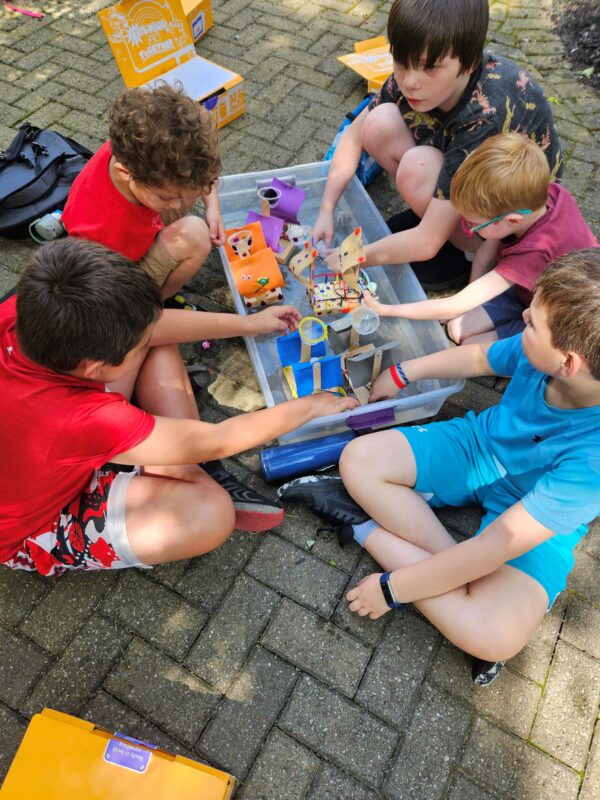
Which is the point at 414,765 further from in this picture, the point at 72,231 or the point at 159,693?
the point at 72,231

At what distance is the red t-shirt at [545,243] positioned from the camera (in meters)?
1.87

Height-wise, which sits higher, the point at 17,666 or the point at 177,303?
the point at 177,303

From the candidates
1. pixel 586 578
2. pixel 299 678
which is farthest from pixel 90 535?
pixel 586 578

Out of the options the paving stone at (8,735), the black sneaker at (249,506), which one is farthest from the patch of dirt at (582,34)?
the paving stone at (8,735)

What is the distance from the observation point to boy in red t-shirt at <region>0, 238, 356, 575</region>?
129 centimetres

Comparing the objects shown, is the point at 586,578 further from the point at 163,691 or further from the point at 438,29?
the point at 438,29

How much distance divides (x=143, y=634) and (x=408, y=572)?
0.82 m

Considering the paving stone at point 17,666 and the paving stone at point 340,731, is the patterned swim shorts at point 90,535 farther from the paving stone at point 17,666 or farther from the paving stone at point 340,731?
the paving stone at point 340,731

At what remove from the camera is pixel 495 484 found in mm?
1760

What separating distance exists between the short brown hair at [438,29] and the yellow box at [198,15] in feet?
6.24

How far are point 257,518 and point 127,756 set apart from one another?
718 mm

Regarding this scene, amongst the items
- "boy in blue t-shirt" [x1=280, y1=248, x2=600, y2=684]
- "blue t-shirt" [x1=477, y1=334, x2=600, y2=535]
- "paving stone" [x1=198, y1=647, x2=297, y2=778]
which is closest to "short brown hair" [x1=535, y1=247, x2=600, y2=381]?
"boy in blue t-shirt" [x1=280, y1=248, x2=600, y2=684]

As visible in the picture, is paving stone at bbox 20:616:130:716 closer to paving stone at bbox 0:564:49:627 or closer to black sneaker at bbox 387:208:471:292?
paving stone at bbox 0:564:49:627

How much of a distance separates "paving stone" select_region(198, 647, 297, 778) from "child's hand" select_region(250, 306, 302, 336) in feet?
3.45
